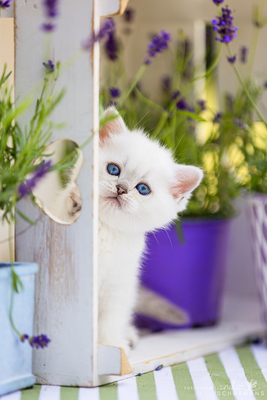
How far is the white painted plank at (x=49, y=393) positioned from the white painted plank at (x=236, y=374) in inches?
10.4

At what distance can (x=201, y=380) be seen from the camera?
2.72 ft

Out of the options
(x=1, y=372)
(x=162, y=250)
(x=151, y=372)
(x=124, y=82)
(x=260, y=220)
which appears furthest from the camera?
(x=124, y=82)

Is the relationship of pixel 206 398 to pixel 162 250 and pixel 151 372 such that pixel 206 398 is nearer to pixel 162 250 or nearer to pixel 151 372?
pixel 151 372

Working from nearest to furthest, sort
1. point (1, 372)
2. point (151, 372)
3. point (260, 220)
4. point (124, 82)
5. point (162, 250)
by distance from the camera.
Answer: point (1, 372) < point (151, 372) < point (260, 220) < point (162, 250) < point (124, 82)

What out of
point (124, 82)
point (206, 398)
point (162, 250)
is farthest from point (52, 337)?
point (124, 82)

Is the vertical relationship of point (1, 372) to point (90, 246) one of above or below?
below

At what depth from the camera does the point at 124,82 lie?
136 centimetres

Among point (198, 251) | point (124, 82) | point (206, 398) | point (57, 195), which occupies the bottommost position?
point (206, 398)

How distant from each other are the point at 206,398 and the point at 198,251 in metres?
0.51

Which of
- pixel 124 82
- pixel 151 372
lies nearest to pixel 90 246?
pixel 151 372

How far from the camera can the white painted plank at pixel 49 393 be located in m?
0.73

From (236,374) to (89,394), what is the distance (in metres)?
0.27

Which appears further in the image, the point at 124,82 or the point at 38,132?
the point at 124,82

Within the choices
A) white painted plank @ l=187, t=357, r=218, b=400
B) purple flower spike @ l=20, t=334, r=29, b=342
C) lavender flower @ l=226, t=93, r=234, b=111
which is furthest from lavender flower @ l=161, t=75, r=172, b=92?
purple flower spike @ l=20, t=334, r=29, b=342
